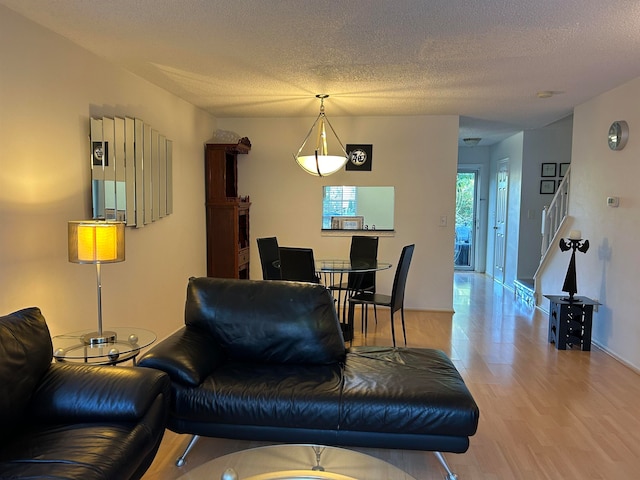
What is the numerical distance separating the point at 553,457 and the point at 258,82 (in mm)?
3348

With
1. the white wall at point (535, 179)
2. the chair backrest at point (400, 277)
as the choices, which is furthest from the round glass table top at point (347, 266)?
the white wall at point (535, 179)

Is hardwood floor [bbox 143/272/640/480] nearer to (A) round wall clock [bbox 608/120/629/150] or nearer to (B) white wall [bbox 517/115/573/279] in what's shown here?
(A) round wall clock [bbox 608/120/629/150]

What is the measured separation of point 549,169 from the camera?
686 cm

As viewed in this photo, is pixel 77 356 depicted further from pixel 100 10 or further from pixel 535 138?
pixel 535 138

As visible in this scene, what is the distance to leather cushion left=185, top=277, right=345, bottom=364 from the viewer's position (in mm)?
2654

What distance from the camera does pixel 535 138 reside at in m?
6.78

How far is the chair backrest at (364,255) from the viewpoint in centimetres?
486

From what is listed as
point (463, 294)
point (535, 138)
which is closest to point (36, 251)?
Answer: point (463, 294)

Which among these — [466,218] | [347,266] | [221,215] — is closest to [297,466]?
[347,266]

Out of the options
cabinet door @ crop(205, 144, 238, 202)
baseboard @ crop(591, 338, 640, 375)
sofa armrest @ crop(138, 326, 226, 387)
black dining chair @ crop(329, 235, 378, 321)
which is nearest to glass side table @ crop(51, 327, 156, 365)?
sofa armrest @ crop(138, 326, 226, 387)

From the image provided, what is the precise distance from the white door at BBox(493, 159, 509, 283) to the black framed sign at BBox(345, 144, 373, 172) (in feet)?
10.1

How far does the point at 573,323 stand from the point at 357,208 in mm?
2916

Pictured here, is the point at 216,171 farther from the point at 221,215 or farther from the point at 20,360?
the point at 20,360

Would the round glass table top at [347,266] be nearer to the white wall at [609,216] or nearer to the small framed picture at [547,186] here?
the white wall at [609,216]
